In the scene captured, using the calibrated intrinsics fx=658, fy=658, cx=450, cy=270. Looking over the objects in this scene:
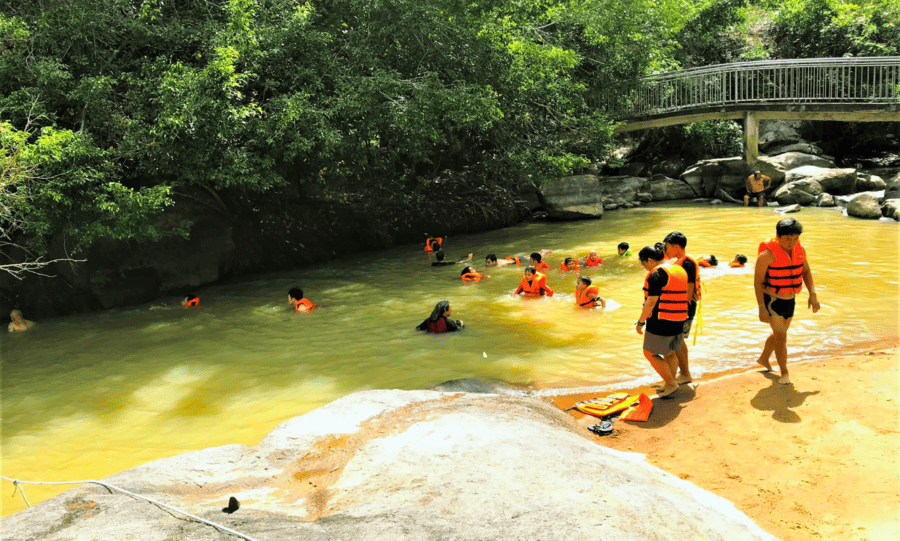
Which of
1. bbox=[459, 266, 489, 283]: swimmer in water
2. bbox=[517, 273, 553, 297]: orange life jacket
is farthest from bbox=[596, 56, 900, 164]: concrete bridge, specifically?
bbox=[517, 273, 553, 297]: orange life jacket

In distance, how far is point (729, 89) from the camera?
23.7 meters

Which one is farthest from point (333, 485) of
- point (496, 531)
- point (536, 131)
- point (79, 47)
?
point (536, 131)

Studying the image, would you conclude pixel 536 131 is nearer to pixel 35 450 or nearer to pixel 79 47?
pixel 79 47

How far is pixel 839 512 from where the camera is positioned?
4.30 m

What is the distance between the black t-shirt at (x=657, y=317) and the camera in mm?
6285

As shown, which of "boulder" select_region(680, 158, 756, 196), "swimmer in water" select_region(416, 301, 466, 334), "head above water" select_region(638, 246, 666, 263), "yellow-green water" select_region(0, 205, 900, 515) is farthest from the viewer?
"boulder" select_region(680, 158, 756, 196)

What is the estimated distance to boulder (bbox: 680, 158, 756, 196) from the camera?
80.0 ft

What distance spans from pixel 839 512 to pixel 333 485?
10.9 ft

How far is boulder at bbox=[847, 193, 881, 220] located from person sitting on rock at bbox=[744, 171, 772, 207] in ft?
13.1

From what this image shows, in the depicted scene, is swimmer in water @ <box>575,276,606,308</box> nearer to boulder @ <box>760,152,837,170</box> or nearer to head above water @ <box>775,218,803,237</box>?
head above water @ <box>775,218,803,237</box>

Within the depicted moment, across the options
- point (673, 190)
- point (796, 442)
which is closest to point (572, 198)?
point (673, 190)

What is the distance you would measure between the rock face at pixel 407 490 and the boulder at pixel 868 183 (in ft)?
70.1

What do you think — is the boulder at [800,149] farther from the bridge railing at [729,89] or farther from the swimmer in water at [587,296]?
the swimmer in water at [587,296]

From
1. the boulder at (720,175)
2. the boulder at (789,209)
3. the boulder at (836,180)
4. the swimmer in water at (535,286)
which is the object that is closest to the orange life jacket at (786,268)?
the swimmer in water at (535,286)
